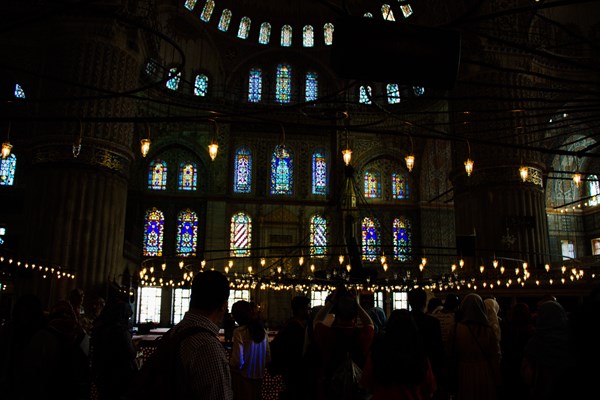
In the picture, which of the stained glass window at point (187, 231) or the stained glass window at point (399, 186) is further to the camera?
the stained glass window at point (399, 186)

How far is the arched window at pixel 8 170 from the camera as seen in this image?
976 inches

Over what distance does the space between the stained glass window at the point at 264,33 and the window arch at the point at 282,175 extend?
22.6ft

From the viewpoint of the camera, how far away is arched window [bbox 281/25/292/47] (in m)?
32.2

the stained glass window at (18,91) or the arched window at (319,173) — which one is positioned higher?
the stained glass window at (18,91)

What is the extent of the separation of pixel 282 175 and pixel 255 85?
5.62 metres

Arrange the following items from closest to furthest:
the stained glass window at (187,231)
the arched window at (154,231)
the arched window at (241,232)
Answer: the arched window at (154,231) < the stained glass window at (187,231) < the arched window at (241,232)

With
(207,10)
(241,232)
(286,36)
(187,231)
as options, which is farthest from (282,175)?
(207,10)

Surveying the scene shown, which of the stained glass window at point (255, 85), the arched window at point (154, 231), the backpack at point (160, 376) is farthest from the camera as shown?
the stained glass window at point (255, 85)

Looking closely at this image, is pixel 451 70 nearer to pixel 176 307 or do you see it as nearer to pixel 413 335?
pixel 413 335

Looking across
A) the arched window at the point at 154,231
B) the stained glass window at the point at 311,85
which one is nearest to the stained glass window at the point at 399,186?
the stained glass window at the point at 311,85

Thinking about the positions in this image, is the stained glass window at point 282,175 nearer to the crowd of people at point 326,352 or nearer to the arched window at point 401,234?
the arched window at point 401,234

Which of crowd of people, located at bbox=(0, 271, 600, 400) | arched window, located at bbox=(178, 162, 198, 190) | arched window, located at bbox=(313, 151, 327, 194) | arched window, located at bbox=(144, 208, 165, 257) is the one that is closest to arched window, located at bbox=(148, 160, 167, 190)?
arched window, located at bbox=(178, 162, 198, 190)

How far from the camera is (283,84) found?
105 ft

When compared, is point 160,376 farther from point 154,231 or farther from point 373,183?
point 373,183
